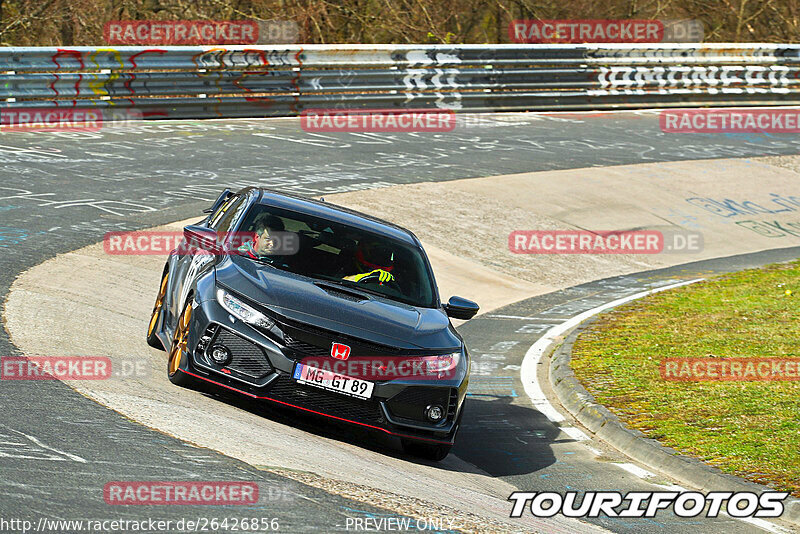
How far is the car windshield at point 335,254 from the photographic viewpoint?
8.22 meters

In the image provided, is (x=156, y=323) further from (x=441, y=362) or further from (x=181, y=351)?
(x=441, y=362)

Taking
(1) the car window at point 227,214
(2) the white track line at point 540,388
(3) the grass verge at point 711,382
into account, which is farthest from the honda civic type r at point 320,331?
(3) the grass verge at point 711,382

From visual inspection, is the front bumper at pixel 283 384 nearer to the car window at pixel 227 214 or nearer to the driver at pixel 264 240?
the driver at pixel 264 240

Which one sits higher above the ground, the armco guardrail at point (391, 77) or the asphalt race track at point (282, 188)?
the armco guardrail at point (391, 77)

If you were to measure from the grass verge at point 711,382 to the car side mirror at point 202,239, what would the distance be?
377 centimetres

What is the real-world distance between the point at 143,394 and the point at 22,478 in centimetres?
208

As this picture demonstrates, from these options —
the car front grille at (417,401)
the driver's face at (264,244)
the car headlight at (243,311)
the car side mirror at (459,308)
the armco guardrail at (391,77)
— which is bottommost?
the car front grille at (417,401)

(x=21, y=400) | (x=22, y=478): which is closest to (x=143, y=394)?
(x=21, y=400)

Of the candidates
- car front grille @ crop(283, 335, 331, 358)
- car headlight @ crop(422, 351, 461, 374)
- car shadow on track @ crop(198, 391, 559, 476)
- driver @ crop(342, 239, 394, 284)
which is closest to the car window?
driver @ crop(342, 239, 394, 284)

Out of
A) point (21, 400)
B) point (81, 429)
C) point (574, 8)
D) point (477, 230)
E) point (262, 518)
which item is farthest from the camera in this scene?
point (574, 8)

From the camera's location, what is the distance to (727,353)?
1154 centimetres

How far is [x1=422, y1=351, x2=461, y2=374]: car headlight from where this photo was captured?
743 cm

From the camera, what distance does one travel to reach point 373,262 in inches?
334

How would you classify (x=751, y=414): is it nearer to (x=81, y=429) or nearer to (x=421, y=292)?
(x=421, y=292)
